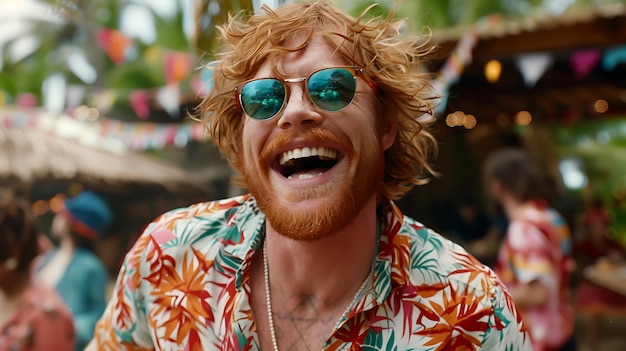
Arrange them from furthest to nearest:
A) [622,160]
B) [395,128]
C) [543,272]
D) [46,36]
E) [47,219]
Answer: [46,36], [622,160], [47,219], [543,272], [395,128]

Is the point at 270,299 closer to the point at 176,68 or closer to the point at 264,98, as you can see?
the point at 264,98

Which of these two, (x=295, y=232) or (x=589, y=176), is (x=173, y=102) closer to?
(x=295, y=232)

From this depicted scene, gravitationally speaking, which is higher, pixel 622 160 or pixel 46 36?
pixel 46 36

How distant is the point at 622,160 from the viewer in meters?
19.0

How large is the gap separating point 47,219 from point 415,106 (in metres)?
14.5

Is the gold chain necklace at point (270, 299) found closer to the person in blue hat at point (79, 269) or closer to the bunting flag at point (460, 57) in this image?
the person in blue hat at point (79, 269)

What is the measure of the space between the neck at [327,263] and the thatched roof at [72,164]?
10.2 metres

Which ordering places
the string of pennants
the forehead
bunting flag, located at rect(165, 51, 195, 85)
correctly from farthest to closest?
bunting flag, located at rect(165, 51, 195, 85) → the string of pennants → the forehead

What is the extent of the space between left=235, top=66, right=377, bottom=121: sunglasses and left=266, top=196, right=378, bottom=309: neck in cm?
31

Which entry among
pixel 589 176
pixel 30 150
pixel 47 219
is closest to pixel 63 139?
pixel 30 150

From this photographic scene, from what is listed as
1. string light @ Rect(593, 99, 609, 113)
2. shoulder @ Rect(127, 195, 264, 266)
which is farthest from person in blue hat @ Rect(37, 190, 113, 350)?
string light @ Rect(593, 99, 609, 113)

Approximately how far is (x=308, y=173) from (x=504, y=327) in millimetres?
634

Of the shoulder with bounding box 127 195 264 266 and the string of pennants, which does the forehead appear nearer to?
the shoulder with bounding box 127 195 264 266

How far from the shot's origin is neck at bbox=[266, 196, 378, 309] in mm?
1825
